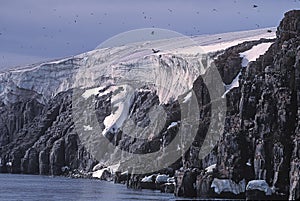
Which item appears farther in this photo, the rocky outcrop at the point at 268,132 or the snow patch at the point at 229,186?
the snow patch at the point at 229,186

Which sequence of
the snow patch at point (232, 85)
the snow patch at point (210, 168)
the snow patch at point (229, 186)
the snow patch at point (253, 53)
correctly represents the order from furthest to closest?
the snow patch at point (253, 53) < the snow patch at point (232, 85) < the snow patch at point (210, 168) < the snow patch at point (229, 186)

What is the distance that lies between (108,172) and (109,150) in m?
12.9

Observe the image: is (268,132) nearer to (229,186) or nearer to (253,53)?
(229,186)

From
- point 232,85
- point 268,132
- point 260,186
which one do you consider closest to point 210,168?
point 268,132

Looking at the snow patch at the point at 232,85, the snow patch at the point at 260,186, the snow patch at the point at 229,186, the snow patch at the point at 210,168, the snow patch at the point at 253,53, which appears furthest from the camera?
the snow patch at the point at 253,53

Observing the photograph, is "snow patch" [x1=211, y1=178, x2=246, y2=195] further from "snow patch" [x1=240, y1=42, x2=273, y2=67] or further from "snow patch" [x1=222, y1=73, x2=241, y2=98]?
"snow patch" [x1=240, y1=42, x2=273, y2=67]

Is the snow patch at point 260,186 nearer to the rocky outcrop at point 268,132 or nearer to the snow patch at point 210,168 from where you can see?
Answer: the rocky outcrop at point 268,132

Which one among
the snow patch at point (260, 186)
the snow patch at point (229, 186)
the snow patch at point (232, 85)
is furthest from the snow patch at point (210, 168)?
the snow patch at point (232, 85)

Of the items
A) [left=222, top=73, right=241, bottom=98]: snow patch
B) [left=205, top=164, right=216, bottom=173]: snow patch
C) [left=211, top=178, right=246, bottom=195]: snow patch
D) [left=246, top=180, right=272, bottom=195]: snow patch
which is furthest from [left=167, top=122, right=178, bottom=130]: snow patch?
[left=246, top=180, right=272, bottom=195]: snow patch

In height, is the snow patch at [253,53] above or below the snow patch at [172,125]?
above

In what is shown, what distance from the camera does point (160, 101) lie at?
188 meters

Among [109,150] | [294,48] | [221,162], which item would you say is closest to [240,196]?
[221,162]

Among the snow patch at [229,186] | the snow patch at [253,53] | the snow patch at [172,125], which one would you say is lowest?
the snow patch at [229,186]

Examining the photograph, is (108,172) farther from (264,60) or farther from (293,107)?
(293,107)
